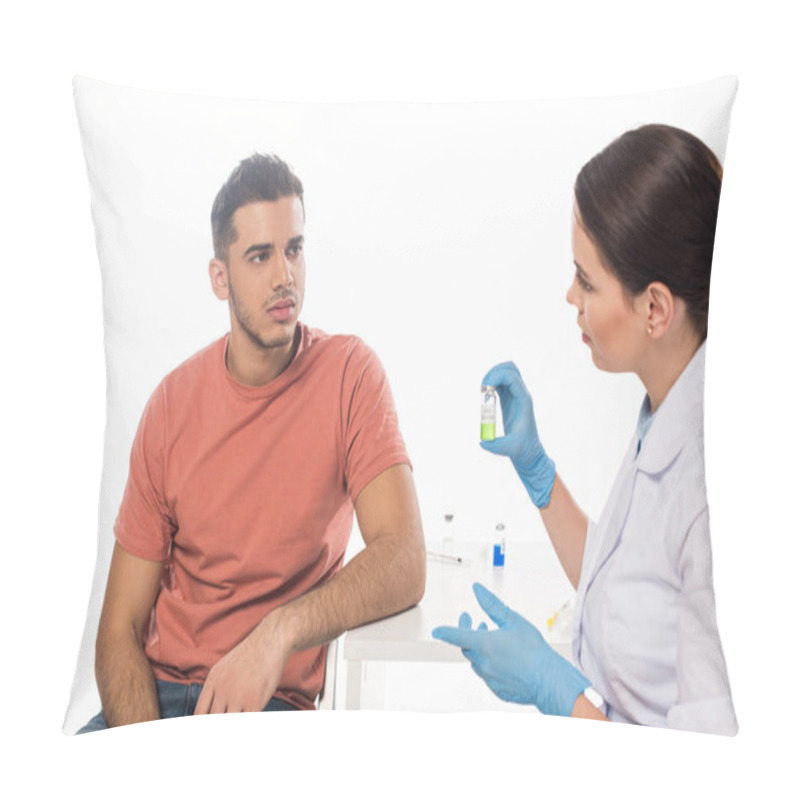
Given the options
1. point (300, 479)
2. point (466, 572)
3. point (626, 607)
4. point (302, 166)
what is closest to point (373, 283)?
point (302, 166)

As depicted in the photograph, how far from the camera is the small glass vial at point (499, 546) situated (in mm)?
2211

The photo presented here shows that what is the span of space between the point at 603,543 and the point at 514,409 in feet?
0.99

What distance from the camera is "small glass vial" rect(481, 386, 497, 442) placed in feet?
7.25

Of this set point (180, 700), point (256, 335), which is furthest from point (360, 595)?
point (256, 335)

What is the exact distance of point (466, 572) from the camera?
220cm

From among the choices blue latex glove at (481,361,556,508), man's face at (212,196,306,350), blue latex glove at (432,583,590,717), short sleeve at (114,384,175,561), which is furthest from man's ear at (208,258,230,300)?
blue latex glove at (432,583,590,717)

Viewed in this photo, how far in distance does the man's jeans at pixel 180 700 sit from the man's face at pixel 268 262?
69 centimetres

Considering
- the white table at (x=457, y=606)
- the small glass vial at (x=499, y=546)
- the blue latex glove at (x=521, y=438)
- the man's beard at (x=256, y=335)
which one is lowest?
the white table at (x=457, y=606)

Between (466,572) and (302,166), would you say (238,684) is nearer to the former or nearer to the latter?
(466,572)

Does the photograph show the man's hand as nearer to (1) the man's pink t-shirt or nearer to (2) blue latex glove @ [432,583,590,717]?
(1) the man's pink t-shirt

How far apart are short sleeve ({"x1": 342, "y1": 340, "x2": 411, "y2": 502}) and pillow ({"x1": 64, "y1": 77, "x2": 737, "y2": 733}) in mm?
25

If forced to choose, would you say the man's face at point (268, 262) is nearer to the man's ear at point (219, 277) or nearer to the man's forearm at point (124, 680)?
the man's ear at point (219, 277)

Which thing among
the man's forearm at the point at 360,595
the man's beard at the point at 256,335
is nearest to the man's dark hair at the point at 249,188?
the man's beard at the point at 256,335

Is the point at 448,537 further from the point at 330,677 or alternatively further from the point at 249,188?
the point at 249,188
